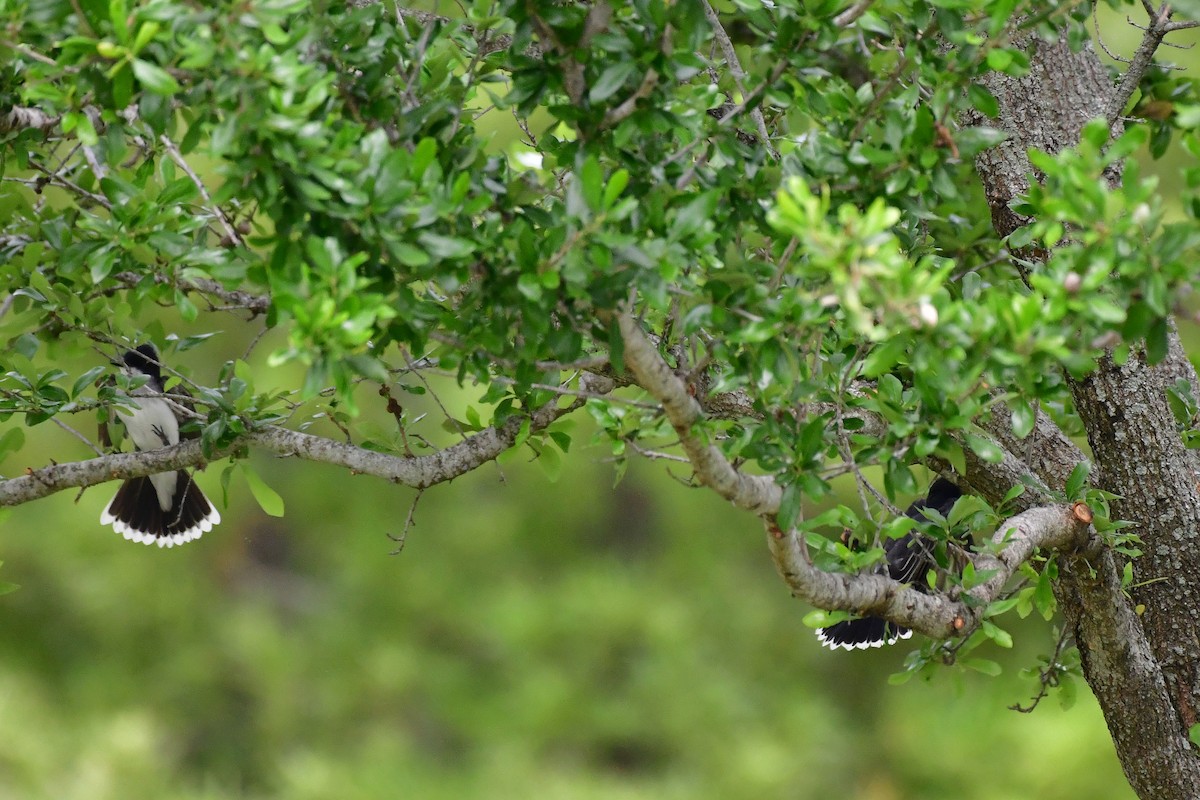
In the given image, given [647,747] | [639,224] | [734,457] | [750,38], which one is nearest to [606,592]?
[647,747]

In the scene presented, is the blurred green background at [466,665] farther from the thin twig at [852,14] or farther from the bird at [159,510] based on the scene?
the thin twig at [852,14]

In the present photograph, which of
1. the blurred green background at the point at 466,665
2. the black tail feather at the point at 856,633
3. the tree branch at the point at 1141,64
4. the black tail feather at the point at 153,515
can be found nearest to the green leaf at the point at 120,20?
the tree branch at the point at 1141,64

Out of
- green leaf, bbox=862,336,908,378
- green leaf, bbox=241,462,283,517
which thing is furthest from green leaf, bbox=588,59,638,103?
green leaf, bbox=241,462,283,517

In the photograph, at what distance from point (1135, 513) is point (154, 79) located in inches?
71.0

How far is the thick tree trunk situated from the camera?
2.12 meters

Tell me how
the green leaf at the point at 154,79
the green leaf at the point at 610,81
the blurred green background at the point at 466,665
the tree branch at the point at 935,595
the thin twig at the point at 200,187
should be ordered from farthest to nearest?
the blurred green background at the point at 466,665
the tree branch at the point at 935,595
the thin twig at the point at 200,187
the green leaf at the point at 610,81
the green leaf at the point at 154,79

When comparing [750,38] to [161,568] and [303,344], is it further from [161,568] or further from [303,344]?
[161,568]

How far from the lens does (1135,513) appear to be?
7.06 ft

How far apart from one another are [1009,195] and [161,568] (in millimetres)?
5088

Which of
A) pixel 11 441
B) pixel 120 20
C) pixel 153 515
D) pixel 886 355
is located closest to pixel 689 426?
pixel 886 355

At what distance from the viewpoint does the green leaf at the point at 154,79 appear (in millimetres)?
A: 1060

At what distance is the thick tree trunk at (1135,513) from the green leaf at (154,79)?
1.53 metres

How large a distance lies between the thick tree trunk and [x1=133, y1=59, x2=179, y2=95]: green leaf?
5.02 feet

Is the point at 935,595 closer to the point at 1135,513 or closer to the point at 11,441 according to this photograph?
the point at 1135,513
